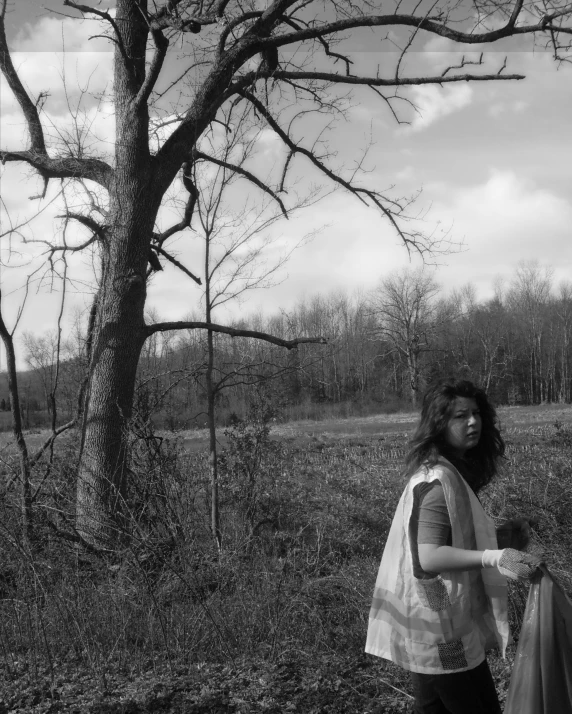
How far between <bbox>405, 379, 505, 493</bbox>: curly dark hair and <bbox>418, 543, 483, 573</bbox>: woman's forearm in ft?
1.07

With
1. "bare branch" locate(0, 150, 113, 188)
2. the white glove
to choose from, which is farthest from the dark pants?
"bare branch" locate(0, 150, 113, 188)

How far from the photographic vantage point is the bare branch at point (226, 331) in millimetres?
7848

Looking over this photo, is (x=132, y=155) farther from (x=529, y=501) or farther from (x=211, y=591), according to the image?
(x=529, y=501)

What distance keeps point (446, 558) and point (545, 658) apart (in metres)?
0.52

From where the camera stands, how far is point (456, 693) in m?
2.52

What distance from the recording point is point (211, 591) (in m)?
5.76

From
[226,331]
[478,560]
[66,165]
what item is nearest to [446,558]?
[478,560]

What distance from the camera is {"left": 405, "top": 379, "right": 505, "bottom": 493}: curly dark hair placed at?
274 cm

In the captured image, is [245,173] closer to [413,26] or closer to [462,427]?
[413,26]

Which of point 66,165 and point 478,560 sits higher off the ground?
point 66,165

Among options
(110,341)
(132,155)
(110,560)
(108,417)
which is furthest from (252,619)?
(132,155)

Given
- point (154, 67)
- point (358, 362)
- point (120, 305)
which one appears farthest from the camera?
point (358, 362)

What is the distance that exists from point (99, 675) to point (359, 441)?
55.3 ft

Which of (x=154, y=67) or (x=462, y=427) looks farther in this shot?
(x=154, y=67)
